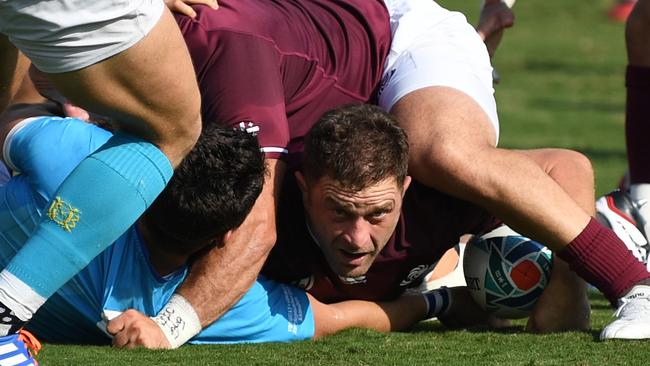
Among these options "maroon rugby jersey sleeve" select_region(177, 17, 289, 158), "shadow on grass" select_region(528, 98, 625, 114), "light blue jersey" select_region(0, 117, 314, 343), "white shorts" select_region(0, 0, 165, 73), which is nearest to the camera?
"white shorts" select_region(0, 0, 165, 73)

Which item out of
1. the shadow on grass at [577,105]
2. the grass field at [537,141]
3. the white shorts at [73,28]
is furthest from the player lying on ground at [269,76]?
the shadow on grass at [577,105]

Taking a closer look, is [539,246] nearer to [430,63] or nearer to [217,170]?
[430,63]

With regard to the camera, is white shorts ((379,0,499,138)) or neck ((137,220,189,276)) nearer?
neck ((137,220,189,276))

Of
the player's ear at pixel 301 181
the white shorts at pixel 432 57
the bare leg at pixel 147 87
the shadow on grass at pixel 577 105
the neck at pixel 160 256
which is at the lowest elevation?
the shadow on grass at pixel 577 105

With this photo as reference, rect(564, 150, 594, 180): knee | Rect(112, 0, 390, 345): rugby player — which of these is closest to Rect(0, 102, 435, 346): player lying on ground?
Rect(112, 0, 390, 345): rugby player

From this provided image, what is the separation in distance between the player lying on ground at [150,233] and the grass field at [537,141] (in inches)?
5.3

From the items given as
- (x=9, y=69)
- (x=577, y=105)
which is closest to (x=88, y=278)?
(x=9, y=69)

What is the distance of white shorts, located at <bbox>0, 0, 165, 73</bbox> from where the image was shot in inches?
126

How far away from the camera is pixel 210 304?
4.14m

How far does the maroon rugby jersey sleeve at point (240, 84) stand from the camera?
4.38 m

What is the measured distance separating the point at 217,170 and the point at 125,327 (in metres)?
0.56

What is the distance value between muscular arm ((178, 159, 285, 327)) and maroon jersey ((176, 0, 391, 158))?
303 millimetres

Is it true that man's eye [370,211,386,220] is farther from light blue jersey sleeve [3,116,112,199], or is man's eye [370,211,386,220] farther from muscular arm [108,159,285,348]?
light blue jersey sleeve [3,116,112,199]

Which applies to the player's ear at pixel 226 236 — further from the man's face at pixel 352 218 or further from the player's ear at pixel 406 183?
the player's ear at pixel 406 183
